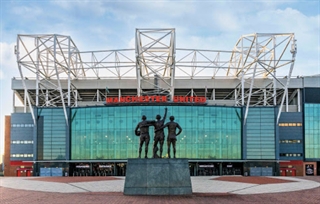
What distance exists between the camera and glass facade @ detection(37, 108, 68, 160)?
75250 millimetres

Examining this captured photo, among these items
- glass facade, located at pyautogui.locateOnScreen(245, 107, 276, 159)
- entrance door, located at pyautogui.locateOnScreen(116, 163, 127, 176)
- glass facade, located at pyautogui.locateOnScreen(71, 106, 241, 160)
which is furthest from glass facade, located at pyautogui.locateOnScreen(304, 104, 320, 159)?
entrance door, located at pyautogui.locateOnScreen(116, 163, 127, 176)

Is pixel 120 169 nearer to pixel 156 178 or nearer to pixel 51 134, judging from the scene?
pixel 51 134

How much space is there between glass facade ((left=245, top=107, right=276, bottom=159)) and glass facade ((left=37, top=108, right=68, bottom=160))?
34.4 metres

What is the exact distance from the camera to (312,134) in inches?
3319

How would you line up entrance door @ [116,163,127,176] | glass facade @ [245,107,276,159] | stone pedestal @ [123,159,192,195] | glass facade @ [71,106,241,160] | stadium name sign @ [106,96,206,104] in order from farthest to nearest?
entrance door @ [116,163,127,176] → glass facade @ [245,107,276,159] → glass facade @ [71,106,241,160] → stadium name sign @ [106,96,206,104] → stone pedestal @ [123,159,192,195]

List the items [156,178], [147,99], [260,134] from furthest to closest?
1. [260,134]
2. [147,99]
3. [156,178]

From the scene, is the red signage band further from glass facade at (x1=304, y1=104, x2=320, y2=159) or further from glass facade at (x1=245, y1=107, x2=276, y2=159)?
glass facade at (x1=304, y1=104, x2=320, y2=159)

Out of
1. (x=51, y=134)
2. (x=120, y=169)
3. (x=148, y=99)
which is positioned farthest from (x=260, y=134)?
(x=51, y=134)

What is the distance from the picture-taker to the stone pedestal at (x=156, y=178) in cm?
3053

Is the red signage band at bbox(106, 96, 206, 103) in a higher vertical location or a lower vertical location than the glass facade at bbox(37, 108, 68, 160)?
higher

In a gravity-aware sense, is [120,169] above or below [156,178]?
below

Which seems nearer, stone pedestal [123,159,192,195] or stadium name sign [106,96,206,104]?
stone pedestal [123,159,192,195]

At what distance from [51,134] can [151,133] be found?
1907 centimetres

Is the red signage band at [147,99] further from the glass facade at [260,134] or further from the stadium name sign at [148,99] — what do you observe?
the glass facade at [260,134]
